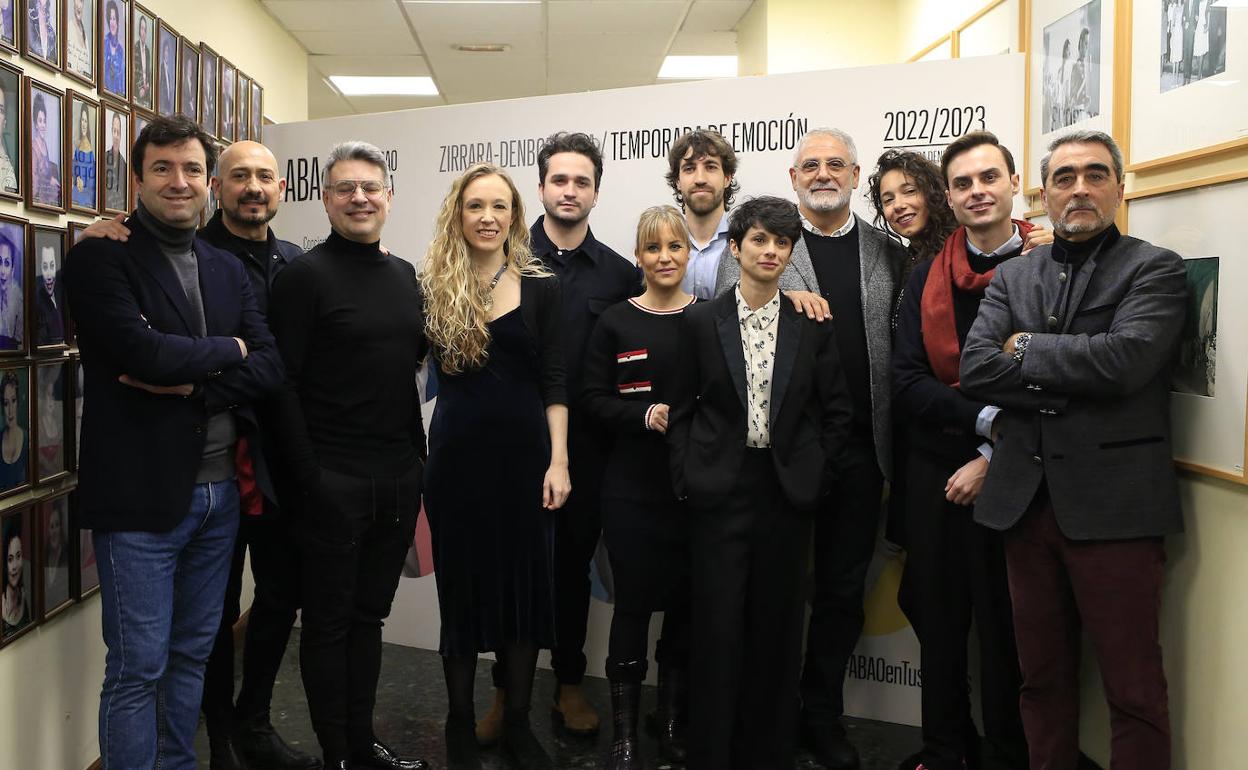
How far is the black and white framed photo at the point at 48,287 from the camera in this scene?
239cm

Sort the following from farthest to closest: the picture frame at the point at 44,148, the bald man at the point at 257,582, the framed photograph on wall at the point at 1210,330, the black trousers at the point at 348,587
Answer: the bald man at the point at 257,582 → the black trousers at the point at 348,587 → the picture frame at the point at 44,148 → the framed photograph on wall at the point at 1210,330

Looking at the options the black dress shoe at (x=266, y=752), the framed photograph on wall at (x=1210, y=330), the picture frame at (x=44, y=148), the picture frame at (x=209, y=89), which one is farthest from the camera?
the picture frame at (x=209, y=89)

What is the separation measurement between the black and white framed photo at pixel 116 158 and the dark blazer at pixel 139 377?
69 cm

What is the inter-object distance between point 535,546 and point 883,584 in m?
1.21

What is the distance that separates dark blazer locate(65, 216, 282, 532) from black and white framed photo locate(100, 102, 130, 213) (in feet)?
2.25

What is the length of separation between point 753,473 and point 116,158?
6.78 feet

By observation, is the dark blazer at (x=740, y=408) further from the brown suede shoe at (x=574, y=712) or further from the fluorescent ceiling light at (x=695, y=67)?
the fluorescent ceiling light at (x=695, y=67)

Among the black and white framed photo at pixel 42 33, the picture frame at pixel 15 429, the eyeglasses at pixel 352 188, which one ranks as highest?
the black and white framed photo at pixel 42 33

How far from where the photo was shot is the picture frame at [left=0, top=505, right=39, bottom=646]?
2264 millimetres

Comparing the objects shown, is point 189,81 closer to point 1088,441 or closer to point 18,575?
point 18,575

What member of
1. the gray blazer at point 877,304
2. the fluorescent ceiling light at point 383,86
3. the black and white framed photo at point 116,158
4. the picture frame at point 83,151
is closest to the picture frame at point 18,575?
the picture frame at point 83,151

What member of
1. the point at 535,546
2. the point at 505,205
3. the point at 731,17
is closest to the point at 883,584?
the point at 535,546

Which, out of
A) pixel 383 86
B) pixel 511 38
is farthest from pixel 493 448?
Result: pixel 383 86

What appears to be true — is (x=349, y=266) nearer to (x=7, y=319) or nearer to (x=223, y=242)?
(x=223, y=242)
